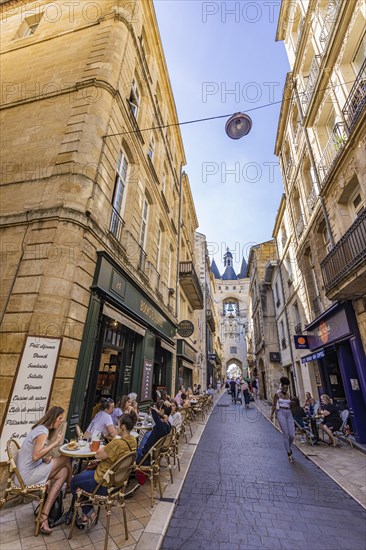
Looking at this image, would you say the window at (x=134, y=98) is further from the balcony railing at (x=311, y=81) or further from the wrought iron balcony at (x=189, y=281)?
the wrought iron balcony at (x=189, y=281)

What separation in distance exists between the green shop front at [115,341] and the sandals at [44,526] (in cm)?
176

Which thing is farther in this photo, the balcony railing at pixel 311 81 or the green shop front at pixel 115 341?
the balcony railing at pixel 311 81

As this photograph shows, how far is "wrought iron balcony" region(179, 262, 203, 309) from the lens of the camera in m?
15.2

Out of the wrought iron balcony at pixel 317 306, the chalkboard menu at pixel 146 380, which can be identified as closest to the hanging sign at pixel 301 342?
the wrought iron balcony at pixel 317 306

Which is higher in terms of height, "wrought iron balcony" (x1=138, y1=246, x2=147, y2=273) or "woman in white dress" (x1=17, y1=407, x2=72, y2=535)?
"wrought iron balcony" (x1=138, y1=246, x2=147, y2=273)

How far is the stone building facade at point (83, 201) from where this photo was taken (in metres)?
4.90

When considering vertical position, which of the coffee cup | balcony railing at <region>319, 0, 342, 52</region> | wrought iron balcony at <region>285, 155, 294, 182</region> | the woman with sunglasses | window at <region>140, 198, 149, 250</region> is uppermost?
balcony railing at <region>319, 0, 342, 52</region>

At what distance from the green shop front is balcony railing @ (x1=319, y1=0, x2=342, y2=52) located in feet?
37.6

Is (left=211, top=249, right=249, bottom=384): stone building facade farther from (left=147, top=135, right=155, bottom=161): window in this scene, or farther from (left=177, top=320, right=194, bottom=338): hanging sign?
(left=147, top=135, right=155, bottom=161): window

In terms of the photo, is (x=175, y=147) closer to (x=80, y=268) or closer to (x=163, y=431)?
(x=80, y=268)

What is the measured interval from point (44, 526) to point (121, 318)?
4.20 m

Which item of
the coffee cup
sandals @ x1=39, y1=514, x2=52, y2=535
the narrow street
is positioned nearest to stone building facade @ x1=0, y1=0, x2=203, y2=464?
the coffee cup

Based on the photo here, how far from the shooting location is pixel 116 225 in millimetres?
7348

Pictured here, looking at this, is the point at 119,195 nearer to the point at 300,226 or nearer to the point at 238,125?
the point at 238,125
